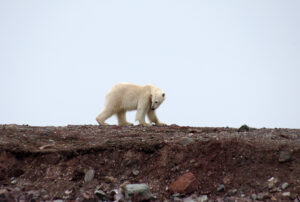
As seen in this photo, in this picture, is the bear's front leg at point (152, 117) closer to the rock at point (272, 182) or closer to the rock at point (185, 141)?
the rock at point (185, 141)

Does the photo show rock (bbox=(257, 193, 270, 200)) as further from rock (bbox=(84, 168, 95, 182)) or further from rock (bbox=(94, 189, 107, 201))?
rock (bbox=(84, 168, 95, 182))

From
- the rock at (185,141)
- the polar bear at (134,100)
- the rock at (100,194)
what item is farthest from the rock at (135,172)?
the polar bear at (134,100)

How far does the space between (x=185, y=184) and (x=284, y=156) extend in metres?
1.69

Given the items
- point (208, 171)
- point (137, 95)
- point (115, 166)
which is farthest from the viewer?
point (137, 95)

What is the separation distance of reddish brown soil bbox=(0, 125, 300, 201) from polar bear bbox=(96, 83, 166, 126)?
4.71 meters

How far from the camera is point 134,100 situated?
12570 mm

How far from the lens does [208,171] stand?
6422 millimetres

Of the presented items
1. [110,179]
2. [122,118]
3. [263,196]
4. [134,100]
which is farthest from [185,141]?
[122,118]

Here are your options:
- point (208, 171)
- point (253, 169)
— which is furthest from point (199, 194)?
point (253, 169)

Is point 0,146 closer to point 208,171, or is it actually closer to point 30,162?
point 30,162

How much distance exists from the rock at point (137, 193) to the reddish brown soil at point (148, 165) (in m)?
0.22

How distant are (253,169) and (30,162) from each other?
390cm

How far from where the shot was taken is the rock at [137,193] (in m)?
5.93

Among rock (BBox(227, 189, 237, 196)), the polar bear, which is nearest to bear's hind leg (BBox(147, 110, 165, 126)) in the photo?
the polar bear
